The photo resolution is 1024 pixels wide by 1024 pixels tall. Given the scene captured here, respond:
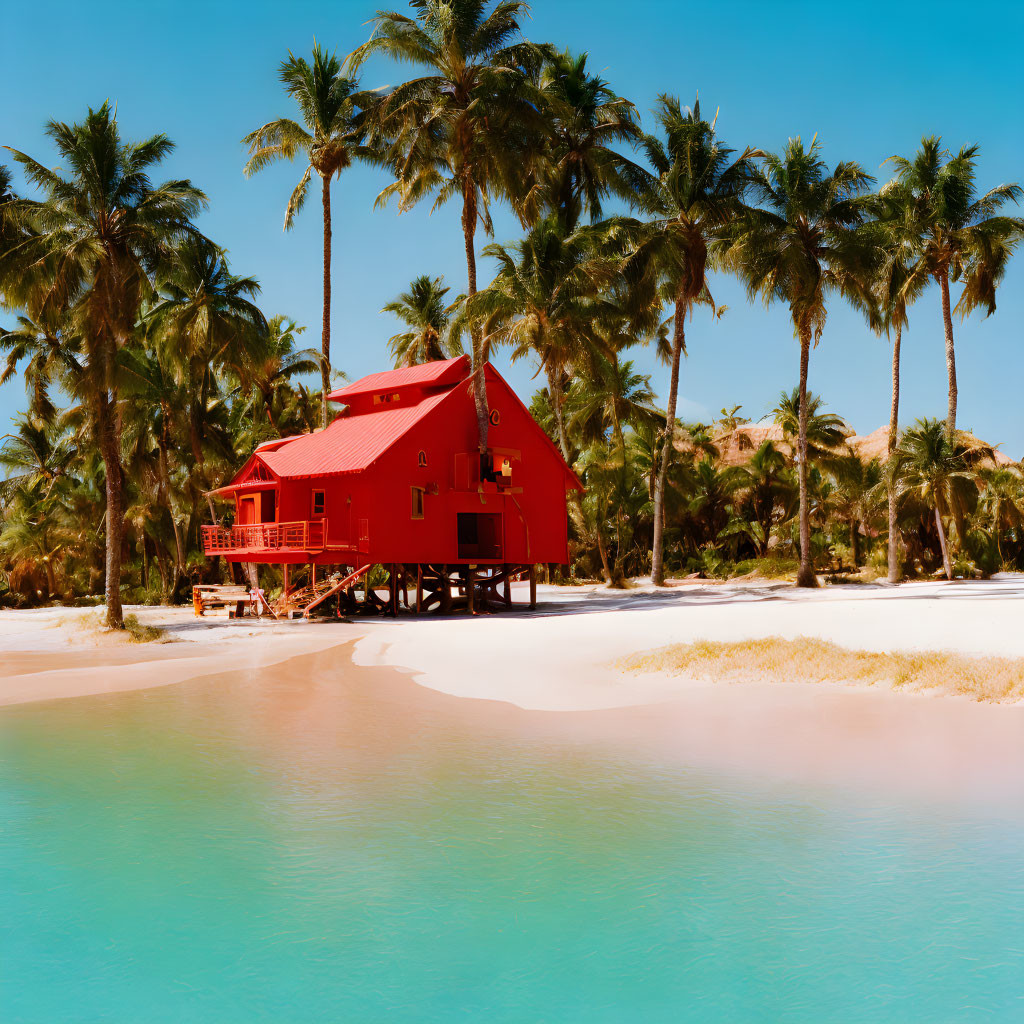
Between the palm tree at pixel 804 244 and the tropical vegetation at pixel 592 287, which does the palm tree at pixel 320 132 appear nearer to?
the tropical vegetation at pixel 592 287

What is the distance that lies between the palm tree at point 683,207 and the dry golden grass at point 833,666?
20394 mm

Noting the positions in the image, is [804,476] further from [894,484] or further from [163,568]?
[163,568]

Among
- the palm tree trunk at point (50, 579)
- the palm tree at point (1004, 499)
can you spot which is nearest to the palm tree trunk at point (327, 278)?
the palm tree trunk at point (50, 579)

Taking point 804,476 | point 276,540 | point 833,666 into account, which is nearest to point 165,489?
point 276,540

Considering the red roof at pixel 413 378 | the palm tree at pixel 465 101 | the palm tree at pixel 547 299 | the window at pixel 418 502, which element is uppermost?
the palm tree at pixel 465 101

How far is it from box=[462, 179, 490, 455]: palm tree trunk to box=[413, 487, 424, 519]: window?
2.53 meters

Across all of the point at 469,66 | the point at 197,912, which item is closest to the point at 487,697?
the point at 197,912

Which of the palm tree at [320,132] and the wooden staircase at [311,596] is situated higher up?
the palm tree at [320,132]

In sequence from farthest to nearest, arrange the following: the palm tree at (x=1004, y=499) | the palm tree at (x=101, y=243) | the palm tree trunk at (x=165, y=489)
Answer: the palm tree at (x=1004, y=499), the palm tree trunk at (x=165, y=489), the palm tree at (x=101, y=243)

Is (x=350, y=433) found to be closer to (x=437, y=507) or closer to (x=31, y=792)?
(x=437, y=507)

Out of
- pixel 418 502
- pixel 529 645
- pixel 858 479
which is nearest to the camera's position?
pixel 529 645

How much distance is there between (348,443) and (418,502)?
3.63 m

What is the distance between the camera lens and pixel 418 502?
33281 millimetres

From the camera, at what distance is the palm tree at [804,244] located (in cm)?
3503
